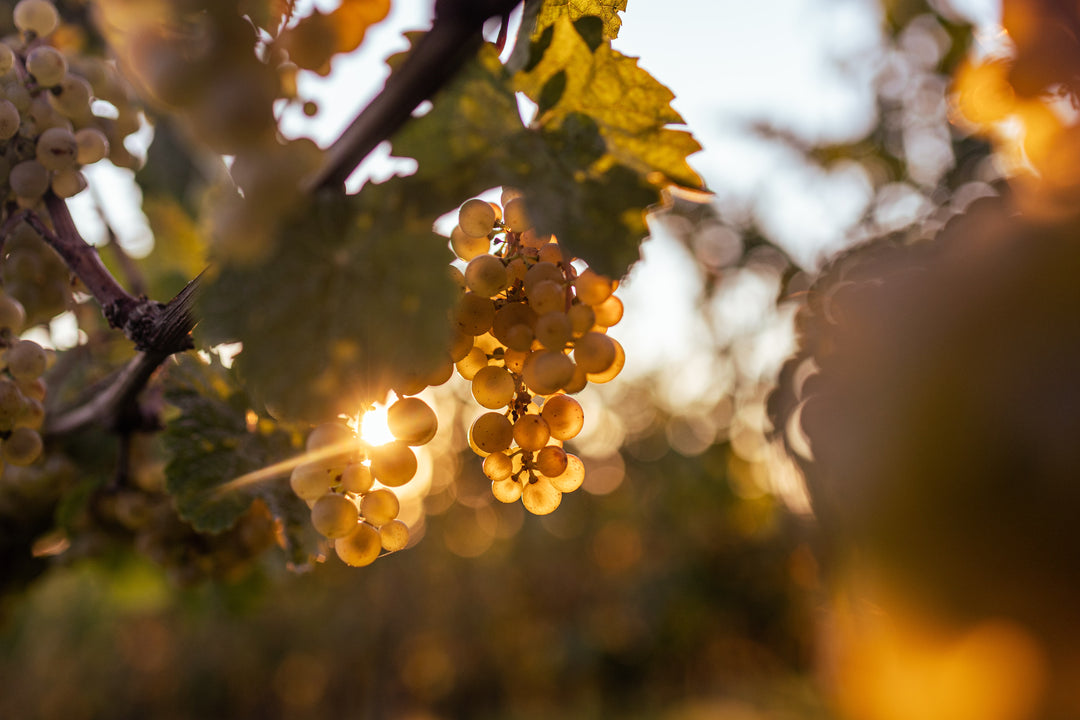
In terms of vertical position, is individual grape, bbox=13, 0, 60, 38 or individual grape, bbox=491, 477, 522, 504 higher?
individual grape, bbox=13, 0, 60, 38

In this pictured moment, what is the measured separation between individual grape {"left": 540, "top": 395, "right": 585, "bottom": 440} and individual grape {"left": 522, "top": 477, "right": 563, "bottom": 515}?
0.16ft

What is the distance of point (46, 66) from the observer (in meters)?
0.64

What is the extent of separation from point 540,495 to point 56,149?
1.97 ft

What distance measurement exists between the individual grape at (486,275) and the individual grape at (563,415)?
0.11 metres

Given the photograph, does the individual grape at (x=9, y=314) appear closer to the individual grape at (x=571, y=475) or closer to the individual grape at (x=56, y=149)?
the individual grape at (x=56, y=149)

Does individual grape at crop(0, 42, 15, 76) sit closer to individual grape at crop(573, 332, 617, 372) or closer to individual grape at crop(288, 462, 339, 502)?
individual grape at crop(288, 462, 339, 502)

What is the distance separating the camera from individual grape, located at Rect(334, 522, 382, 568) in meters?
0.53

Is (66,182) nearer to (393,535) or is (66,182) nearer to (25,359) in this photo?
(25,359)

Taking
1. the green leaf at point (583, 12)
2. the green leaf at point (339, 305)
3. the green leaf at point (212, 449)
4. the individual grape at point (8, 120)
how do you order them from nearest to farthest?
the green leaf at point (339, 305)
the green leaf at point (583, 12)
the individual grape at point (8, 120)
the green leaf at point (212, 449)

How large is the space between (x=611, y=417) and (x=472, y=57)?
1004 centimetres

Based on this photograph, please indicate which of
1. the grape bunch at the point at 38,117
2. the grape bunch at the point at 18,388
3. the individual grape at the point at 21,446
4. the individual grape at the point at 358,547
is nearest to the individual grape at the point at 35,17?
the grape bunch at the point at 38,117

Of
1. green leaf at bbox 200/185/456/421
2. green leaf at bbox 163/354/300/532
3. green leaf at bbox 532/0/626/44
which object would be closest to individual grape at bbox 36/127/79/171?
green leaf at bbox 163/354/300/532

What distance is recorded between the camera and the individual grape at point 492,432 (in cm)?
52

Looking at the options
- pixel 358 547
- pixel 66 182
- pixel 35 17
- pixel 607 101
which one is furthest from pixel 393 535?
pixel 35 17
